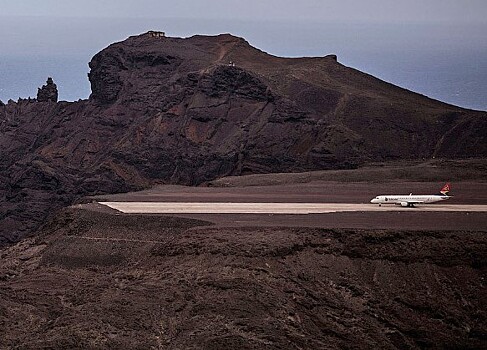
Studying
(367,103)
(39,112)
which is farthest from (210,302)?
(39,112)

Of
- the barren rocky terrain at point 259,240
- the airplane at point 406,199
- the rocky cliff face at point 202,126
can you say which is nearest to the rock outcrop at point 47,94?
the rocky cliff face at point 202,126

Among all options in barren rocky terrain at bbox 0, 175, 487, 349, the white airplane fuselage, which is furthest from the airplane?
barren rocky terrain at bbox 0, 175, 487, 349

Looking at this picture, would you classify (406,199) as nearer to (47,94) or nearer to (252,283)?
(252,283)

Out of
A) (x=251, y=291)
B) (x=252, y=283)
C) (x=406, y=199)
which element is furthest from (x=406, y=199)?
(x=251, y=291)

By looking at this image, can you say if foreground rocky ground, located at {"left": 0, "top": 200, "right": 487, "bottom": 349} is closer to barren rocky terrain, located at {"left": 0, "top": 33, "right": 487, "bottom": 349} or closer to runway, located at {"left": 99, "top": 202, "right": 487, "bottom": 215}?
barren rocky terrain, located at {"left": 0, "top": 33, "right": 487, "bottom": 349}

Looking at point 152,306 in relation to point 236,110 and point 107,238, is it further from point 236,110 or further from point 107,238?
point 236,110
